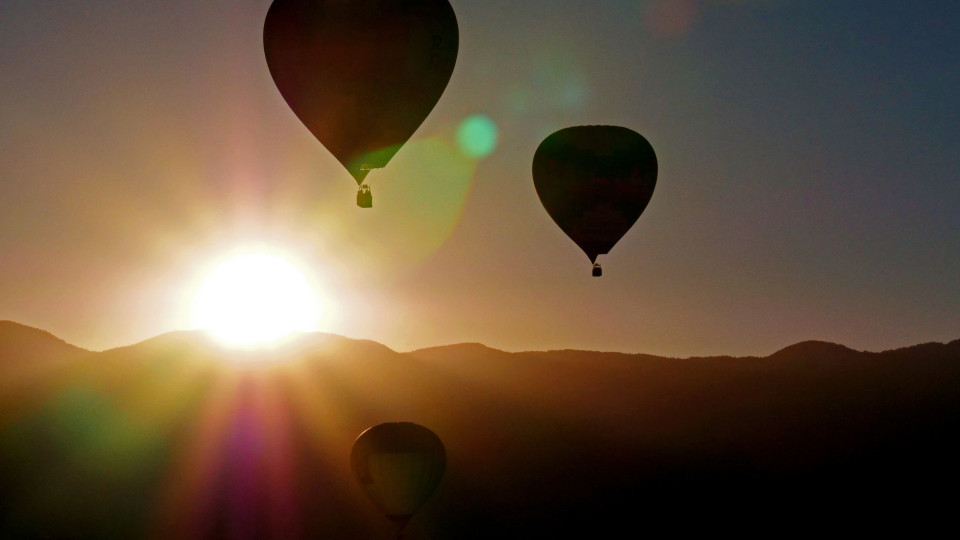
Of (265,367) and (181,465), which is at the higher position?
(265,367)

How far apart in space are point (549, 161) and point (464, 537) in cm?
9270

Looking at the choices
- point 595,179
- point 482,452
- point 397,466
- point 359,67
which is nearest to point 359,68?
point 359,67

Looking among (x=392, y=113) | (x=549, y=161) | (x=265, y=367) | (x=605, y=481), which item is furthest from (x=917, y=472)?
(x=392, y=113)

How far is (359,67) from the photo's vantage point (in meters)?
33.4

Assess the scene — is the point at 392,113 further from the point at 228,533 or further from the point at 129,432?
the point at 129,432

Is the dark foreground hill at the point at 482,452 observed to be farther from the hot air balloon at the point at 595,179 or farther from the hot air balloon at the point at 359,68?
the hot air balloon at the point at 359,68

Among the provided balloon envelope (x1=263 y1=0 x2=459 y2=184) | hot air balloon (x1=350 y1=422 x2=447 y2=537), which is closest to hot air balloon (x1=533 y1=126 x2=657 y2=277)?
balloon envelope (x1=263 y1=0 x2=459 y2=184)

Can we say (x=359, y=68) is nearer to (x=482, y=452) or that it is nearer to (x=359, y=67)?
(x=359, y=67)

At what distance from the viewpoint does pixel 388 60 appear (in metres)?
33.6

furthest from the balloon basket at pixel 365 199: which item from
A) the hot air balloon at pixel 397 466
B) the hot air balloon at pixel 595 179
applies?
the hot air balloon at pixel 397 466

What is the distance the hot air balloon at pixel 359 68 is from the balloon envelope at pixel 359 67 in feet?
0.09

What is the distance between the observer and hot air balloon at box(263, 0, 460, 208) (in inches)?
1300

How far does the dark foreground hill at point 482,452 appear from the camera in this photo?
447 feet

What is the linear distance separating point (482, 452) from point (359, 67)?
12807 cm
